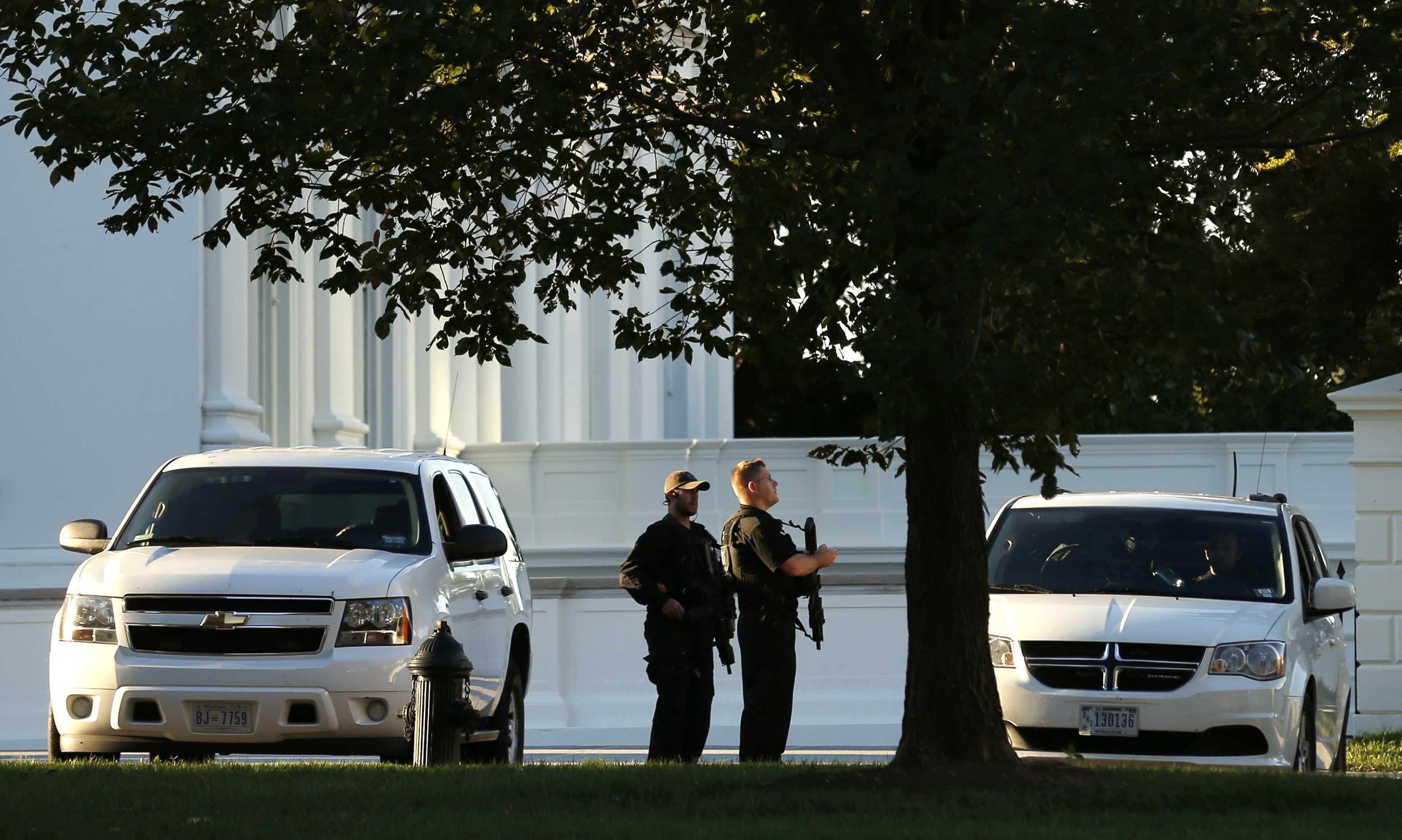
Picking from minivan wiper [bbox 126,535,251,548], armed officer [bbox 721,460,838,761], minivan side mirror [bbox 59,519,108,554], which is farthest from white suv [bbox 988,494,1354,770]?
minivan side mirror [bbox 59,519,108,554]

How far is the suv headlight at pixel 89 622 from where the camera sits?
32.7 ft

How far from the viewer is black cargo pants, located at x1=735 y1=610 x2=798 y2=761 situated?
10438mm

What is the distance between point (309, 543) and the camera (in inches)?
415

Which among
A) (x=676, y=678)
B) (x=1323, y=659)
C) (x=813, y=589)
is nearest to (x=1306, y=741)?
(x=1323, y=659)

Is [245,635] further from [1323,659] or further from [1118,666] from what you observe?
[1323,659]

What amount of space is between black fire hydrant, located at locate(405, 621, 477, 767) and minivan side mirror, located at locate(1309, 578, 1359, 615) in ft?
14.9

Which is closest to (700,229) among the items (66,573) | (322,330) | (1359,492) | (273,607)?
(273,607)

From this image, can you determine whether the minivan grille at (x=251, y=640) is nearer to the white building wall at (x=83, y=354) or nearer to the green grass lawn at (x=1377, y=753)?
the green grass lawn at (x=1377, y=753)

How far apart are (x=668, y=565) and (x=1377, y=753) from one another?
576 cm

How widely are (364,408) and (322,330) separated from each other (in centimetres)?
334

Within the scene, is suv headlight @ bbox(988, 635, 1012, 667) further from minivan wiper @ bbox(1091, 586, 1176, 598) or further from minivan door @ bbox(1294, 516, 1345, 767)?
minivan door @ bbox(1294, 516, 1345, 767)

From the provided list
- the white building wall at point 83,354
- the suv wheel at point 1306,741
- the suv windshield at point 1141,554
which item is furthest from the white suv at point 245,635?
the white building wall at point 83,354

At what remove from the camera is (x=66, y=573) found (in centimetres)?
1828

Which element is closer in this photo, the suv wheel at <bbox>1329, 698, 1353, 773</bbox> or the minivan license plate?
the minivan license plate
